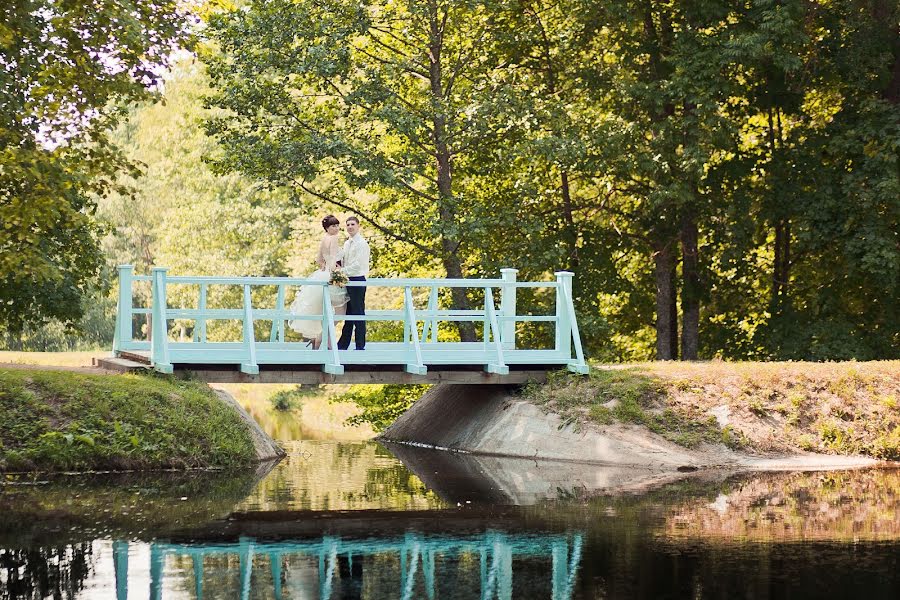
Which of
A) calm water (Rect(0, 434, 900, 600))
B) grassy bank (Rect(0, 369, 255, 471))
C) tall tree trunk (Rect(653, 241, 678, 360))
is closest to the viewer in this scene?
calm water (Rect(0, 434, 900, 600))

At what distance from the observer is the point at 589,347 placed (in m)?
30.2

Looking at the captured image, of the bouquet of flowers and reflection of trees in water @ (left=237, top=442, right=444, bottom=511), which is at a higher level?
the bouquet of flowers

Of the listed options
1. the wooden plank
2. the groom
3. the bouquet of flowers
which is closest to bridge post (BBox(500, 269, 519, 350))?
the wooden plank

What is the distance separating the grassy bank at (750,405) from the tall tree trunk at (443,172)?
820 cm

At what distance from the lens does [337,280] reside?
60.7ft

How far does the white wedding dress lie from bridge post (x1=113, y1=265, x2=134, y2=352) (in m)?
2.56

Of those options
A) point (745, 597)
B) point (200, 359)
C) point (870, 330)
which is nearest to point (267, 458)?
point (200, 359)

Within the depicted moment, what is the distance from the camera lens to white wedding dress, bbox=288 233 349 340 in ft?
62.1

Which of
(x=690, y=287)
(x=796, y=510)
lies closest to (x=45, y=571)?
(x=796, y=510)

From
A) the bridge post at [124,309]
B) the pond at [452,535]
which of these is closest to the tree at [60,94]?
the bridge post at [124,309]

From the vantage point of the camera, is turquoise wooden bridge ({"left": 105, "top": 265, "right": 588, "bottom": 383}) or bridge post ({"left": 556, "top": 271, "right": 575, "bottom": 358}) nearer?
turquoise wooden bridge ({"left": 105, "top": 265, "right": 588, "bottom": 383})

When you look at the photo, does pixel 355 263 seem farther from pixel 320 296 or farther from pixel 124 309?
pixel 124 309

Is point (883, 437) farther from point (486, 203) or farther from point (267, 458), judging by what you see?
point (486, 203)

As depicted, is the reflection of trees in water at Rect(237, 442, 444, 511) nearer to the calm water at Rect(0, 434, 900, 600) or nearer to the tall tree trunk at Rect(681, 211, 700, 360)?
the calm water at Rect(0, 434, 900, 600)
